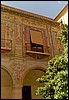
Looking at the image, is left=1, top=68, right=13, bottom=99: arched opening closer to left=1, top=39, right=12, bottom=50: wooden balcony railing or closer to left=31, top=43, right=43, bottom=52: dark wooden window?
left=1, top=39, right=12, bottom=50: wooden balcony railing

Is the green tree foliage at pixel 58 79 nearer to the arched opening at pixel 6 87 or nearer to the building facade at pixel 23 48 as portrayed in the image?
the building facade at pixel 23 48

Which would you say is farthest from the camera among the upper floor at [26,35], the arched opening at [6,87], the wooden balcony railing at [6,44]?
the arched opening at [6,87]

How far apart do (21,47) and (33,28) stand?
86.6 inches

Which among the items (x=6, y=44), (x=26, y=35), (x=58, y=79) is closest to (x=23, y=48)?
(x=26, y=35)

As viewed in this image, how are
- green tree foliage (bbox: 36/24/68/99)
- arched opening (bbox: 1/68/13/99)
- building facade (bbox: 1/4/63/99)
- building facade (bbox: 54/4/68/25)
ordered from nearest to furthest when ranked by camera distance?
green tree foliage (bbox: 36/24/68/99), building facade (bbox: 1/4/63/99), arched opening (bbox: 1/68/13/99), building facade (bbox: 54/4/68/25)

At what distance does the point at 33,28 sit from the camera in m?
14.7

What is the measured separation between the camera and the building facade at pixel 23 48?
12531 mm

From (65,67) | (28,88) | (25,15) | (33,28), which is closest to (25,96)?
(28,88)

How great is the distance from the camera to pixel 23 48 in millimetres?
13367

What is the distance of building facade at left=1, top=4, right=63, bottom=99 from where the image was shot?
12531 millimetres

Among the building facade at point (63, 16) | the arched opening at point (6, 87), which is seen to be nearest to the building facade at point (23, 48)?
the arched opening at point (6, 87)

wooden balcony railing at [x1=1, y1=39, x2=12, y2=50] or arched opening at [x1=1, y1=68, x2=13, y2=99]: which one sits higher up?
wooden balcony railing at [x1=1, y1=39, x2=12, y2=50]

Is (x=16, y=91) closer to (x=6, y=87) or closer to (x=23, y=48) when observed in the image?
(x=6, y=87)

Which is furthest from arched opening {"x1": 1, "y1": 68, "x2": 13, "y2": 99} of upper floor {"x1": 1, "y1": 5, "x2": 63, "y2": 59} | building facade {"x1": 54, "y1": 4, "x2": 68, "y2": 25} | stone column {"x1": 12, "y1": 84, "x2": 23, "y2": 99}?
building facade {"x1": 54, "y1": 4, "x2": 68, "y2": 25}
